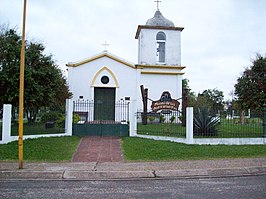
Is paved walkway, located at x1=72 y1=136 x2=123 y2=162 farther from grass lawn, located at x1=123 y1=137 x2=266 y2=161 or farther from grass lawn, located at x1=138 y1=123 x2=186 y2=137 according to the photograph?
grass lawn, located at x1=138 y1=123 x2=186 y2=137

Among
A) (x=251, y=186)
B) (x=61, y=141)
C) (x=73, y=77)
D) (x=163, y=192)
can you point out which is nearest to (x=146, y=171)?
(x=163, y=192)

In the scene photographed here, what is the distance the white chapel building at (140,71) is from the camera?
74.7 feet

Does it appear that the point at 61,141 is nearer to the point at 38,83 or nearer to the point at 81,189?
the point at 38,83

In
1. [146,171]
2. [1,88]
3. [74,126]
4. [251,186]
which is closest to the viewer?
[251,186]

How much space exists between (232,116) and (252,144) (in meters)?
1.50

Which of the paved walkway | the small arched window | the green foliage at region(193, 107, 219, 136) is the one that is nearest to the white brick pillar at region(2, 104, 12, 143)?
the paved walkway

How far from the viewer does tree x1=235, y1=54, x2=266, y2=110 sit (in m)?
16.0

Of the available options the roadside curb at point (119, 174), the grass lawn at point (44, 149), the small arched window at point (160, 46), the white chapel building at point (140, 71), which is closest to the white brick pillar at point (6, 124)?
the grass lawn at point (44, 149)

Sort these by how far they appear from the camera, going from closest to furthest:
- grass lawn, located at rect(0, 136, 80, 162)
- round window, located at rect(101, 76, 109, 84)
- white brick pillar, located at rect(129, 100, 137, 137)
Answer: grass lawn, located at rect(0, 136, 80, 162) < white brick pillar, located at rect(129, 100, 137, 137) < round window, located at rect(101, 76, 109, 84)

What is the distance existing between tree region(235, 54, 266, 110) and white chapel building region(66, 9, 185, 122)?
713 cm

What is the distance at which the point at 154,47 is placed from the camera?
2517 centimetres

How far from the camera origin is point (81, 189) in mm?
6969

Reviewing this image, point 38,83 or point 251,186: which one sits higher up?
point 38,83

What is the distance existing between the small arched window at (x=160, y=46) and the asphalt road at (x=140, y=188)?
1808cm
